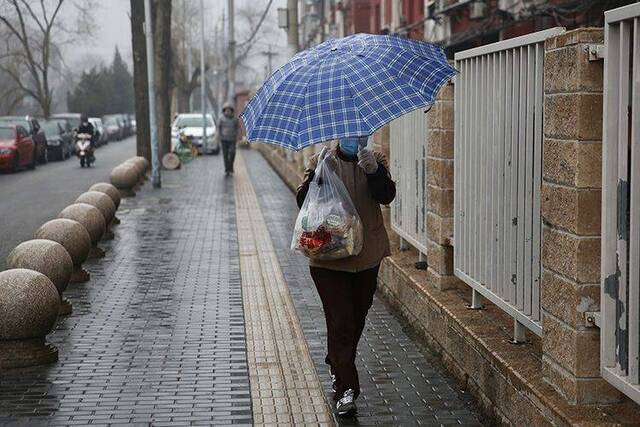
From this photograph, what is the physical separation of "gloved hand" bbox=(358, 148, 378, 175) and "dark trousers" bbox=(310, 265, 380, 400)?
59cm

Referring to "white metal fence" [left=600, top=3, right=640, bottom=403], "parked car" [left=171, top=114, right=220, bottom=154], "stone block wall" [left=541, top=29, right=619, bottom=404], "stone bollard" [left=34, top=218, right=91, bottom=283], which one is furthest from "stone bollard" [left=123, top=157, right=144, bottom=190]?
"white metal fence" [left=600, top=3, right=640, bottom=403]

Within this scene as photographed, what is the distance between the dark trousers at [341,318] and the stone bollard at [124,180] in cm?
1708

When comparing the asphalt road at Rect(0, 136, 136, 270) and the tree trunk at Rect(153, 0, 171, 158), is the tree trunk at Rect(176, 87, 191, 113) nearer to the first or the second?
the asphalt road at Rect(0, 136, 136, 270)

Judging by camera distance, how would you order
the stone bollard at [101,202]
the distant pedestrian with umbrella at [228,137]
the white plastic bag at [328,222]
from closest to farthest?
the white plastic bag at [328,222], the stone bollard at [101,202], the distant pedestrian with umbrella at [228,137]

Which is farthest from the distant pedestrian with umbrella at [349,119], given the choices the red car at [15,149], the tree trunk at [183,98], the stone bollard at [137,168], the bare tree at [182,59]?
the tree trunk at [183,98]

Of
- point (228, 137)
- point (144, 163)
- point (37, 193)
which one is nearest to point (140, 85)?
point (228, 137)

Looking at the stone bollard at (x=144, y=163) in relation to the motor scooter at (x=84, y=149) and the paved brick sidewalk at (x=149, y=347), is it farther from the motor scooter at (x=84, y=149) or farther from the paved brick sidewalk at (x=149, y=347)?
the paved brick sidewalk at (x=149, y=347)

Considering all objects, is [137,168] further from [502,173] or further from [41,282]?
[502,173]

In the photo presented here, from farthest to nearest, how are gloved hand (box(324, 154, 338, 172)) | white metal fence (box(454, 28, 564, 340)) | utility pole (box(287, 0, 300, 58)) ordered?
utility pole (box(287, 0, 300, 58))
gloved hand (box(324, 154, 338, 172))
white metal fence (box(454, 28, 564, 340))

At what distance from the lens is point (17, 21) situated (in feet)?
225

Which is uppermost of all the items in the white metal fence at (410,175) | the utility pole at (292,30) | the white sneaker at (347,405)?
the utility pole at (292,30)

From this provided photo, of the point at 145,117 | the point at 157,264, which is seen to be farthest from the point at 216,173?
the point at 157,264

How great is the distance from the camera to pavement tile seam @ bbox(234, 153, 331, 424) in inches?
272

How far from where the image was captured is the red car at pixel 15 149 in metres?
36.6
